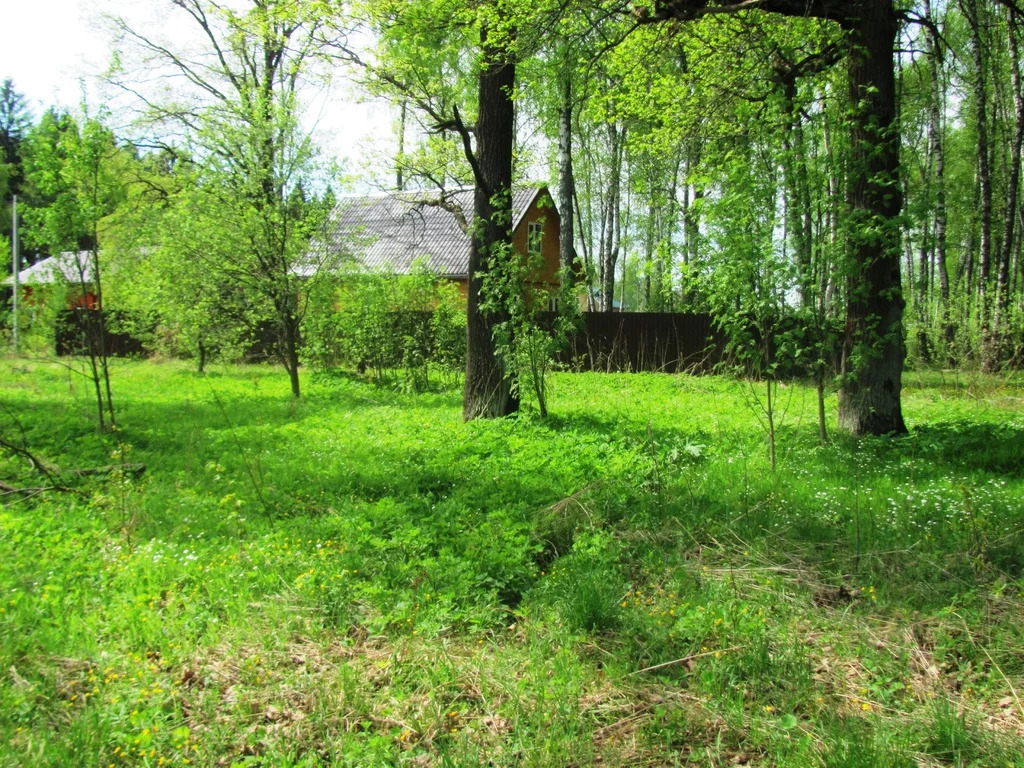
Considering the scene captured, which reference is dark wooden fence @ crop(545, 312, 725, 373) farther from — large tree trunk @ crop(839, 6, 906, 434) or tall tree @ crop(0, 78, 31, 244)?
tall tree @ crop(0, 78, 31, 244)

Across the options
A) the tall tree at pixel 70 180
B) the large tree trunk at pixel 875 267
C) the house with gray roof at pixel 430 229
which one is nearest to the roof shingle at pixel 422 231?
the house with gray roof at pixel 430 229

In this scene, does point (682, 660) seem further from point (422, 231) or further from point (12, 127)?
point (12, 127)

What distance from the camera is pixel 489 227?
9.38 m

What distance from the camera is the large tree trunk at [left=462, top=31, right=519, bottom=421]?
934 cm

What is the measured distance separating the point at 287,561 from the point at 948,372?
14.6m

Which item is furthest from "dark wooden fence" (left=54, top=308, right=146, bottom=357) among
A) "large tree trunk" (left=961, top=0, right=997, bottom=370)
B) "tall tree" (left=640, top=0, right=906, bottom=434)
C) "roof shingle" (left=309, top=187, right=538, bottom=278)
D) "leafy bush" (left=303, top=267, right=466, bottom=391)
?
"large tree trunk" (left=961, top=0, right=997, bottom=370)

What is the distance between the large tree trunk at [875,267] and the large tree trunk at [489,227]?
4285mm

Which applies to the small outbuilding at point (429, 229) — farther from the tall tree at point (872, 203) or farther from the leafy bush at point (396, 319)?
the tall tree at point (872, 203)

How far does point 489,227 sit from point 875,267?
16.0ft

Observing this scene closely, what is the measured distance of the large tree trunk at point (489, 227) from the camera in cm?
934

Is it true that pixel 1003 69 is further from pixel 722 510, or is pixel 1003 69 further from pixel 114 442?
pixel 114 442

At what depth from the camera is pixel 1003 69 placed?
774 inches

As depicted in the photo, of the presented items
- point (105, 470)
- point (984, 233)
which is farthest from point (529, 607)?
point (984, 233)

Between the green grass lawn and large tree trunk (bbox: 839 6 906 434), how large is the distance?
1.92 feet
